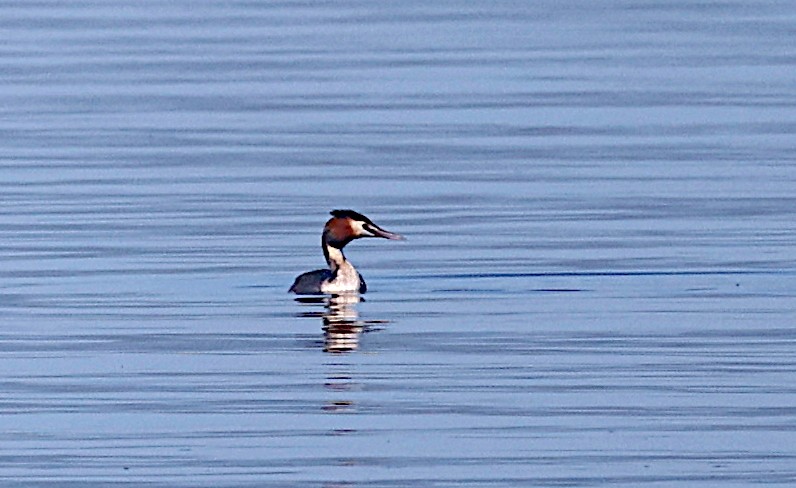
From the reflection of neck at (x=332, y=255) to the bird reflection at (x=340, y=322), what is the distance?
406mm

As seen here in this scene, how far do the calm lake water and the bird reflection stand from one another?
4cm

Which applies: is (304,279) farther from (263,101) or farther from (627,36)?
(627,36)

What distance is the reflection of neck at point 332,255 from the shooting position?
17.1 m

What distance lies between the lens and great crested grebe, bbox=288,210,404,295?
1662 centimetres

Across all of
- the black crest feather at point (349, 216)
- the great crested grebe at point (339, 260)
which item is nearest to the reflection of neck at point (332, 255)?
the great crested grebe at point (339, 260)

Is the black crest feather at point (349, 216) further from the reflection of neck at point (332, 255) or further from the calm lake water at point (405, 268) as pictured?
the calm lake water at point (405, 268)

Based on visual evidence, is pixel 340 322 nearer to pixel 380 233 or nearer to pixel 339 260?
pixel 339 260

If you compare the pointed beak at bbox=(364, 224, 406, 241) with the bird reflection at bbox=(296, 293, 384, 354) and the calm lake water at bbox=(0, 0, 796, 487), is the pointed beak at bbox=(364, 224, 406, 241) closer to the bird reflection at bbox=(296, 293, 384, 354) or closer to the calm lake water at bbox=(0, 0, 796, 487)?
the calm lake water at bbox=(0, 0, 796, 487)

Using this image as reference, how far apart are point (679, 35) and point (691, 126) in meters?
13.2

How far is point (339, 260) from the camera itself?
56.4 feet

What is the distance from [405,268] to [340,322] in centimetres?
212

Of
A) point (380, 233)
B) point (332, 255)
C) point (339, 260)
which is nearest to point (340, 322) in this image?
point (339, 260)

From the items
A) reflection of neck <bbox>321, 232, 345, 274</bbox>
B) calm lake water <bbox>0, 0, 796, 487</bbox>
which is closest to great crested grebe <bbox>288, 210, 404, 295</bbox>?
reflection of neck <bbox>321, 232, 345, 274</bbox>

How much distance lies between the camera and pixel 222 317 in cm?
1540
